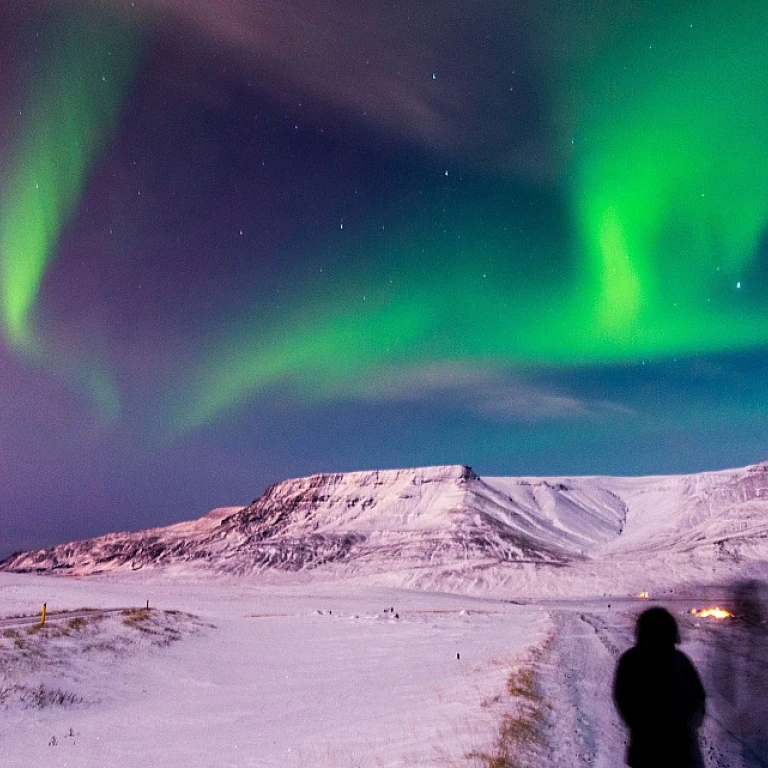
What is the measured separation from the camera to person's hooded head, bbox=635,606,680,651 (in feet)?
22.9

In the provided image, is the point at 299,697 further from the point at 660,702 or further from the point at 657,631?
the point at 657,631

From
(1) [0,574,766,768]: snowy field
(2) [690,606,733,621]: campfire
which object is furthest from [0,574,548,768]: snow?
(2) [690,606,733,621]: campfire

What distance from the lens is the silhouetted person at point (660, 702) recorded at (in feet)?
22.6

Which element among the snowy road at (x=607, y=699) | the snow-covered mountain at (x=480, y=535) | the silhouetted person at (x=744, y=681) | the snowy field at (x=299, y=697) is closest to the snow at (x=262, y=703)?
the snowy field at (x=299, y=697)

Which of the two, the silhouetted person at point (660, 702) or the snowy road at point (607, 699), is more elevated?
the silhouetted person at point (660, 702)

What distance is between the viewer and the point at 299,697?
835 inches

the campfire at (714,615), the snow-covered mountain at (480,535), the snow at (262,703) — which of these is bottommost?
the campfire at (714,615)

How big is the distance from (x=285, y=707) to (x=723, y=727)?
38.3 feet

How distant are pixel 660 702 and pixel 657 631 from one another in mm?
730

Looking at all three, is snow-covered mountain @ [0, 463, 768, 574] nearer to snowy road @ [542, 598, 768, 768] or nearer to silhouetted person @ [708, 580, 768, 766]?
silhouetted person @ [708, 580, 768, 766]

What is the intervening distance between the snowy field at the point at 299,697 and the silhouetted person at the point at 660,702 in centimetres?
416

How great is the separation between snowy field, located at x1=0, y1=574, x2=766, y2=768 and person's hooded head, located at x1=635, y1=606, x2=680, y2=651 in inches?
186

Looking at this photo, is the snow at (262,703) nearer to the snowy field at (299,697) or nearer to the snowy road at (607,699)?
the snowy field at (299,697)

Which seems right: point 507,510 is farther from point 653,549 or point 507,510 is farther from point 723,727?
point 723,727
